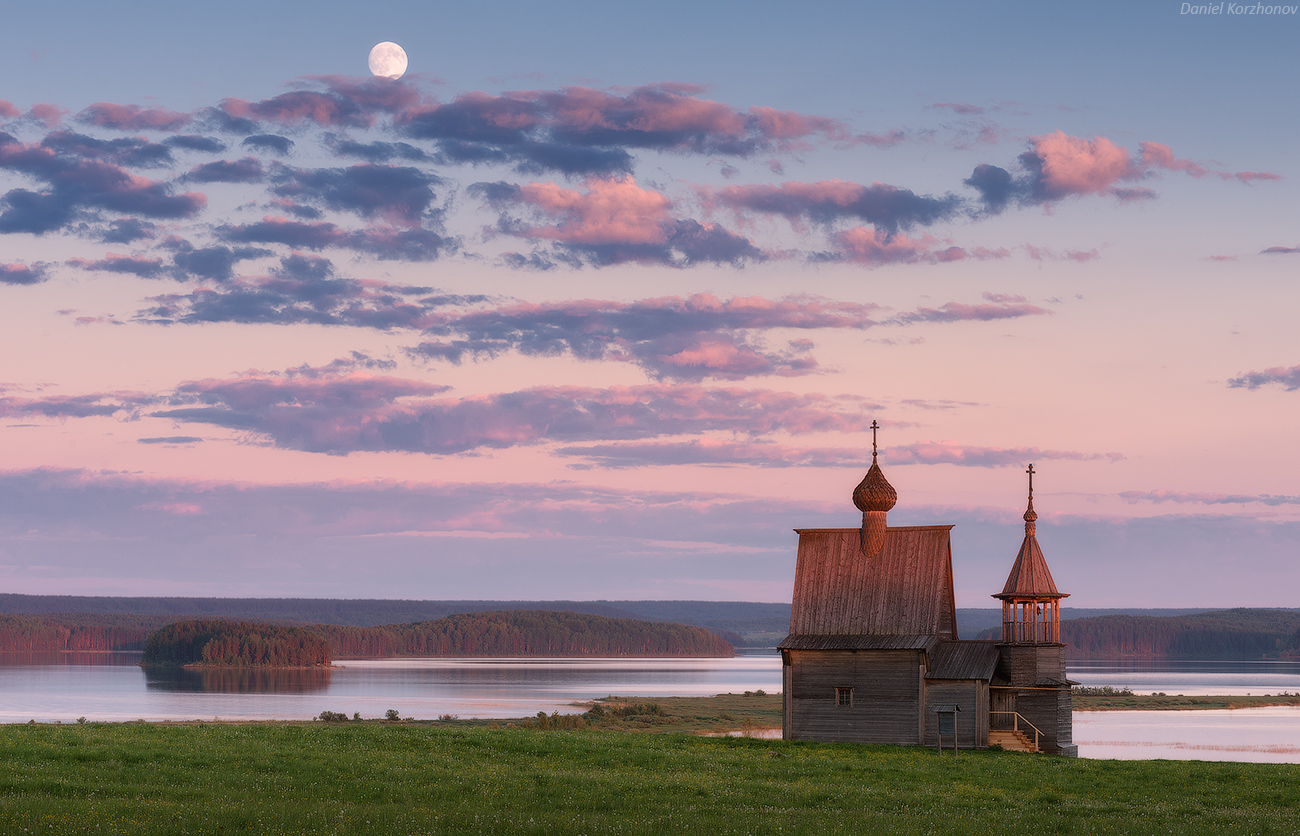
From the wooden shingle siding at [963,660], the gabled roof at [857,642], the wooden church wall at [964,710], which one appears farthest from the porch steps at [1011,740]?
the gabled roof at [857,642]

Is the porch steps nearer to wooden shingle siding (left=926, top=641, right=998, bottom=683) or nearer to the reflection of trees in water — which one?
wooden shingle siding (left=926, top=641, right=998, bottom=683)

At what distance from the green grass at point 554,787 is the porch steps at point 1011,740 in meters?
8.70

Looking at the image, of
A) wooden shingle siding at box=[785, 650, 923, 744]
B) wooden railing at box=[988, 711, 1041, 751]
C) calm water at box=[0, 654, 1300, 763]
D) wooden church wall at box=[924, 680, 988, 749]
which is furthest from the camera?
calm water at box=[0, 654, 1300, 763]

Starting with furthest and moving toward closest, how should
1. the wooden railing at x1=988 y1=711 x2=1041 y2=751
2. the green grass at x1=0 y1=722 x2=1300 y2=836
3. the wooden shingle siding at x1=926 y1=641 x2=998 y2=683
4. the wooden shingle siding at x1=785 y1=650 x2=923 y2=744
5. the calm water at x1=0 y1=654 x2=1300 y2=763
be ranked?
1. the calm water at x1=0 y1=654 x2=1300 y2=763
2. the wooden railing at x1=988 y1=711 x2=1041 y2=751
3. the wooden shingle siding at x1=785 y1=650 x2=923 y2=744
4. the wooden shingle siding at x1=926 y1=641 x2=998 y2=683
5. the green grass at x1=0 y1=722 x2=1300 y2=836

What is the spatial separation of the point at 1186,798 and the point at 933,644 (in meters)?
18.5

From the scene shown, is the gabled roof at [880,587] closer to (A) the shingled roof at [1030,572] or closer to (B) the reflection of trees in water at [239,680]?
(A) the shingled roof at [1030,572]

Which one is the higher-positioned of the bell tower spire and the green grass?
the bell tower spire

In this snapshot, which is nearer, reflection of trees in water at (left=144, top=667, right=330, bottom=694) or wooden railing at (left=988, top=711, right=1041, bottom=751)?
wooden railing at (left=988, top=711, right=1041, bottom=751)

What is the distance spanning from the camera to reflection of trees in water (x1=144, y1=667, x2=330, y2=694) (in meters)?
127

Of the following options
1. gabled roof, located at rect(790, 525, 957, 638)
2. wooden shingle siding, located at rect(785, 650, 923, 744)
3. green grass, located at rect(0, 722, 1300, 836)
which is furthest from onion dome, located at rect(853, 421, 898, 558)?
green grass, located at rect(0, 722, 1300, 836)

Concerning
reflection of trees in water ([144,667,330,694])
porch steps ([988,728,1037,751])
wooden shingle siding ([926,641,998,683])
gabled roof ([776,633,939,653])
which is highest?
gabled roof ([776,633,939,653])

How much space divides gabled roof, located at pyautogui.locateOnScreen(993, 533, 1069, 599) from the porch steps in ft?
16.1

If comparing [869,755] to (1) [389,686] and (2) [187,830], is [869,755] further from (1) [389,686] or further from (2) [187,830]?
(1) [389,686]

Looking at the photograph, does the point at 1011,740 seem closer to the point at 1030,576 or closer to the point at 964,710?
the point at 964,710
